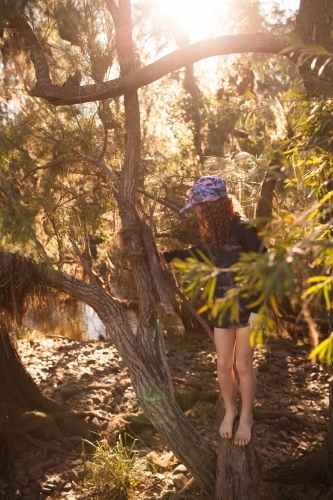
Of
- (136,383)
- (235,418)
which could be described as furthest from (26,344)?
(235,418)

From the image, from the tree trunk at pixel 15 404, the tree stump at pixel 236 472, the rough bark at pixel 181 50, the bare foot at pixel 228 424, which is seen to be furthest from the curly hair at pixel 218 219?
the tree trunk at pixel 15 404

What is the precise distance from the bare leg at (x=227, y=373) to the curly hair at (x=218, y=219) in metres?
0.63

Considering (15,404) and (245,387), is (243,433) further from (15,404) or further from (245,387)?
(15,404)

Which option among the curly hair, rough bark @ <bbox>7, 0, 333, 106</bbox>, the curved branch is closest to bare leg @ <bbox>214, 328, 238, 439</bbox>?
the curly hair

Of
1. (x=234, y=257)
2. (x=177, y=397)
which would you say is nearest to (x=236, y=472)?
(x=234, y=257)

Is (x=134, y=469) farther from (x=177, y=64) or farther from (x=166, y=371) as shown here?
(x=177, y=64)

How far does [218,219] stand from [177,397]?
12.1 ft

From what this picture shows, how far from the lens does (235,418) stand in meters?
4.03

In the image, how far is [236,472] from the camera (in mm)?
3939

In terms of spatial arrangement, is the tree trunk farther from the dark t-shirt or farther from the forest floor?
the dark t-shirt

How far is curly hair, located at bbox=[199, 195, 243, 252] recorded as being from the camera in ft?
12.3

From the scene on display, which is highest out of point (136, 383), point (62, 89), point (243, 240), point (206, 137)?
point (206, 137)

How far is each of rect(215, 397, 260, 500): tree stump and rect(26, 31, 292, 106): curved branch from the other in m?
2.73

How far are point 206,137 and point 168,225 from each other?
3.58 m
